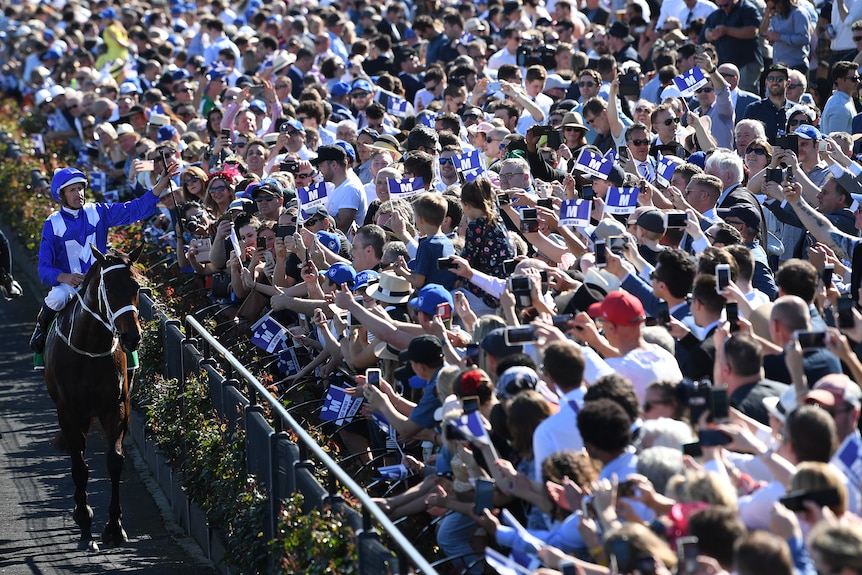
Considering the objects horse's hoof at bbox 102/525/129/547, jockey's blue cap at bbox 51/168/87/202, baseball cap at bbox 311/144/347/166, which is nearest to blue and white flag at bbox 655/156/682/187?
baseball cap at bbox 311/144/347/166

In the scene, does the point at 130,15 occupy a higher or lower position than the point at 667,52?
lower

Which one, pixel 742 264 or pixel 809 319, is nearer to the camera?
pixel 809 319

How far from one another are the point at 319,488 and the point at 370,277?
7.91ft

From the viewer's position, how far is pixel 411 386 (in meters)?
9.17

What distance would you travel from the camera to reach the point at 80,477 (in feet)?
39.3

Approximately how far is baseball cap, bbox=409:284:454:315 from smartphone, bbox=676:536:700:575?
3839 mm

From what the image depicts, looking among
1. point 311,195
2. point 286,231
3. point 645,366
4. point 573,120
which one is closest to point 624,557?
point 645,366

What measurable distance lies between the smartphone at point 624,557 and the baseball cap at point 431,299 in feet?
Result: 11.8

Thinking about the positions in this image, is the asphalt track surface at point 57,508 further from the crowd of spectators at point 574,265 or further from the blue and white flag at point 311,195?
the blue and white flag at point 311,195

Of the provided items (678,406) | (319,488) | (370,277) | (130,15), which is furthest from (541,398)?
(130,15)

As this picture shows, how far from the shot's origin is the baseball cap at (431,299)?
29.8 feet

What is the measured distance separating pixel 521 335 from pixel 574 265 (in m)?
2.14

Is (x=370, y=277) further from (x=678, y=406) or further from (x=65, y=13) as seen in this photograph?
(x=65, y=13)

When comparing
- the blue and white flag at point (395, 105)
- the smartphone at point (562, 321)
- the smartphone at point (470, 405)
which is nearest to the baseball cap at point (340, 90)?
the blue and white flag at point (395, 105)
